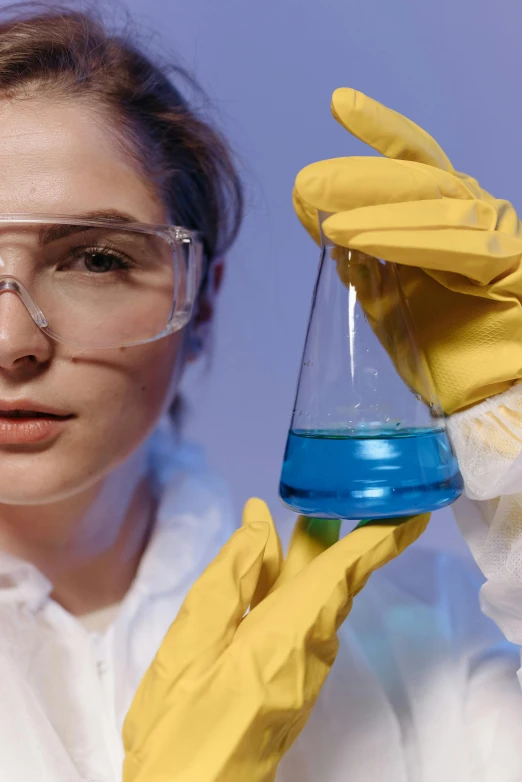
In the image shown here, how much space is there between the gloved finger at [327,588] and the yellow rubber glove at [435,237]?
0.77 feet

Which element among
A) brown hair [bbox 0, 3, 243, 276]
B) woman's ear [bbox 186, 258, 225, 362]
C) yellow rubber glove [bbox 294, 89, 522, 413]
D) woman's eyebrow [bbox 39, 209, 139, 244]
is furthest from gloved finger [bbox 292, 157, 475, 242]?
woman's ear [bbox 186, 258, 225, 362]

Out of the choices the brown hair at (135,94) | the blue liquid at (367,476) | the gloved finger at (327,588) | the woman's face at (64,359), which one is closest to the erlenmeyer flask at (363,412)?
the blue liquid at (367,476)

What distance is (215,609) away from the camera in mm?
1088

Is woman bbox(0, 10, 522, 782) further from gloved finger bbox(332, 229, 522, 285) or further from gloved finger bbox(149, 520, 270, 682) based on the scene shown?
gloved finger bbox(332, 229, 522, 285)

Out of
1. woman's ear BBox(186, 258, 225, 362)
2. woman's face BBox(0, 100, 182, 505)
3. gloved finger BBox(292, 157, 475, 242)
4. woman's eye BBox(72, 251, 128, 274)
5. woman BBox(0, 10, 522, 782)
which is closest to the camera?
gloved finger BBox(292, 157, 475, 242)

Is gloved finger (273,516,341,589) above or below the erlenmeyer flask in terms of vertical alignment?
below

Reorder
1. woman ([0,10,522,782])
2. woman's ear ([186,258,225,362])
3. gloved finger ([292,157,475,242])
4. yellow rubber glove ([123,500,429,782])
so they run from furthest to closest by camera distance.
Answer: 1. woman's ear ([186,258,225,362])
2. woman ([0,10,522,782])
3. gloved finger ([292,157,475,242])
4. yellow rubber glove ([123,500,429,782])

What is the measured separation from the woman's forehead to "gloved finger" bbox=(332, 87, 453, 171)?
461 millimetres

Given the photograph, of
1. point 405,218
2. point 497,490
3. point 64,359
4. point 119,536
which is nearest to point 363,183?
point 405,218

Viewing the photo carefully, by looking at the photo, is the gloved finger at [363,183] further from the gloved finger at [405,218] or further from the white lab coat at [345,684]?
the white lab coat at [345,684]

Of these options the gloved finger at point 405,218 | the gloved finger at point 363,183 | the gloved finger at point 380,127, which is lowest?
the gloved finger at point 405,218

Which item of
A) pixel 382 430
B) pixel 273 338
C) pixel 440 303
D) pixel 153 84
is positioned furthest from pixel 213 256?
pixel 382 430

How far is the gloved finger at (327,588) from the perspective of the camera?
102 centimetres

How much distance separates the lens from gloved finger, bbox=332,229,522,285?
1.02 m
